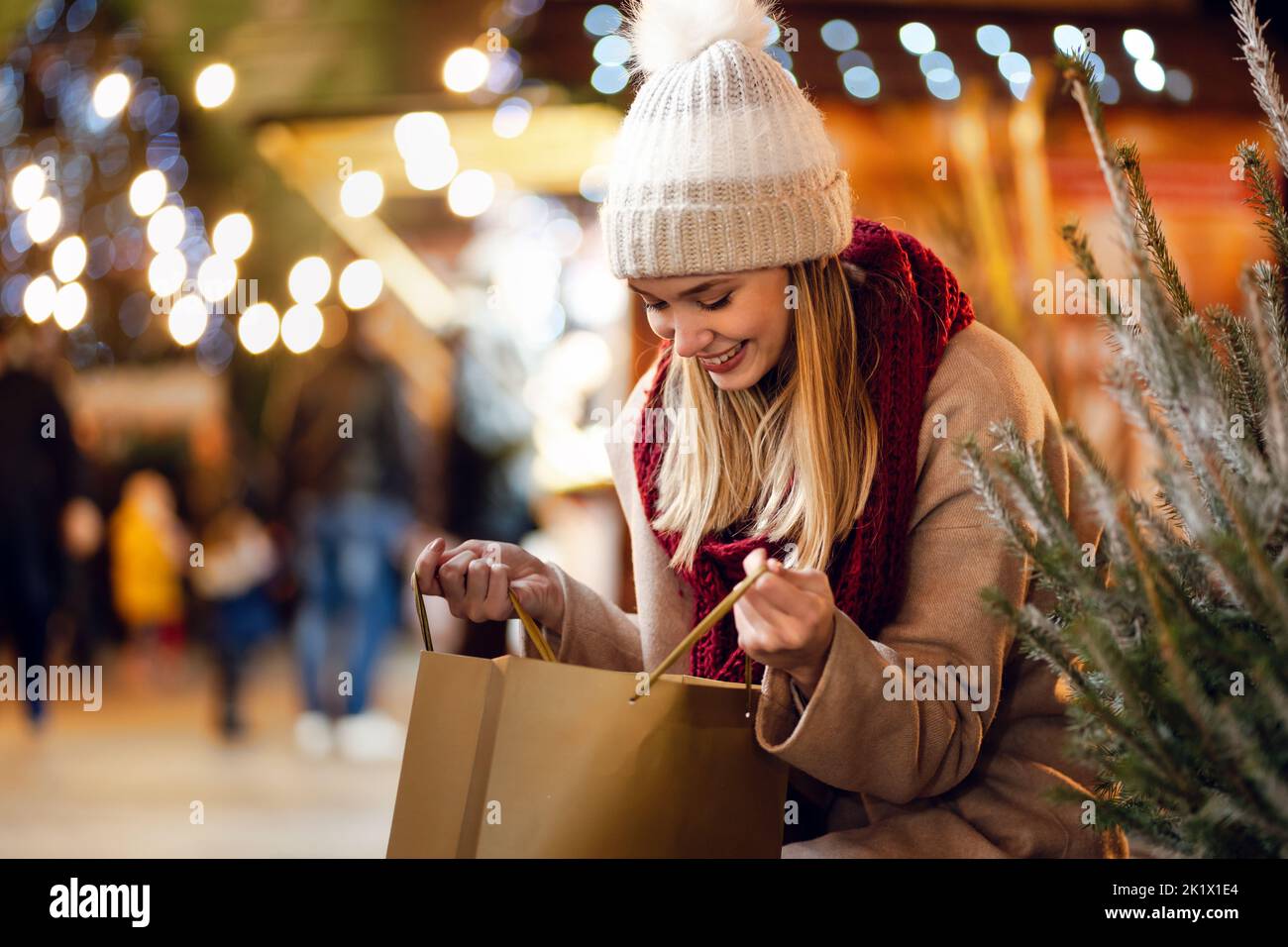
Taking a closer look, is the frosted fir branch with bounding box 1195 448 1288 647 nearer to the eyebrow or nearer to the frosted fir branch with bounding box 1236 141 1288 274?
the frosted fir branch with bounding box 1236 141 1288 274

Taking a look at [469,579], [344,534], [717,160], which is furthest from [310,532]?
[717,160]

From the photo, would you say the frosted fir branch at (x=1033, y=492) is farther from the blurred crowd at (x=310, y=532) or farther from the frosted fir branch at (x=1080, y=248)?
the blurred crowd at (x=310, y=532)

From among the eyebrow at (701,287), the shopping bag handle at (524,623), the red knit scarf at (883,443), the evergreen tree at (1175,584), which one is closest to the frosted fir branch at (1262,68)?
the evergreen tree at (1175,584)

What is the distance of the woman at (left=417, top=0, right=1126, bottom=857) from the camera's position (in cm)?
141

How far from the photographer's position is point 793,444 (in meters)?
1.59

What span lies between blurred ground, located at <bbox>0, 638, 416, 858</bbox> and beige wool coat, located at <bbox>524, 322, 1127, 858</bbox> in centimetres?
262

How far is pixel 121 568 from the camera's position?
7859mm

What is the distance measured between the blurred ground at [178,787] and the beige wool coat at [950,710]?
2623mm

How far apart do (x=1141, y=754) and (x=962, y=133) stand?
4782mm

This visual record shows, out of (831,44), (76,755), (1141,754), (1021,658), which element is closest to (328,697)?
(76,755)

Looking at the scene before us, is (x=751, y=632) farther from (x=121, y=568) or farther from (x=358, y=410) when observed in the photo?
(x=121, y=568)

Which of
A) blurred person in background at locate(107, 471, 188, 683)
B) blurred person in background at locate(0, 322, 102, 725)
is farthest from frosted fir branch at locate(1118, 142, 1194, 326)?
blurred person in background at locate(107, 471, 188, 683)
